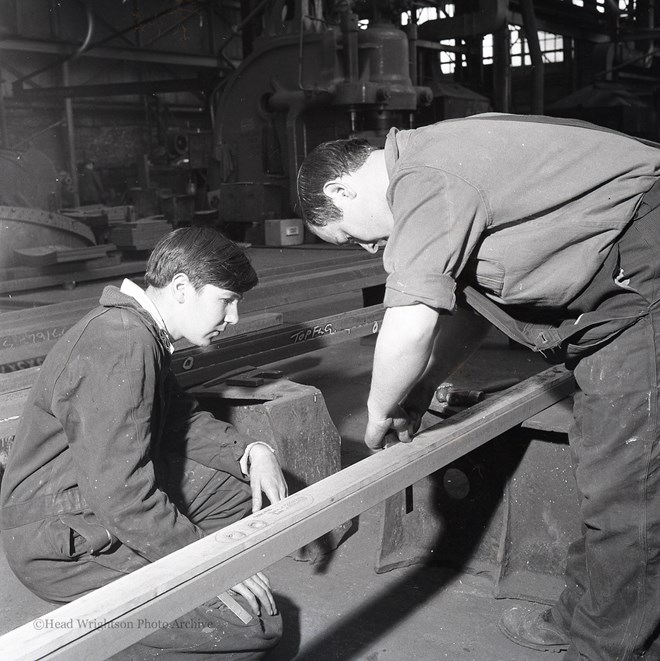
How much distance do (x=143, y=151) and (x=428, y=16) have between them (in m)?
5.84

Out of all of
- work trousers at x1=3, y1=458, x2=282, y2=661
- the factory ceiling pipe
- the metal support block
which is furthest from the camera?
the factory ceiling pipe

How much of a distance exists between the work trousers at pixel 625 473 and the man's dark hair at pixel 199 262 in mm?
736

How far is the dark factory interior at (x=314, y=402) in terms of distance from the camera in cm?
122

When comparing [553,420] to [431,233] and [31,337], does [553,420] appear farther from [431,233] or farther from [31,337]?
[31,337]

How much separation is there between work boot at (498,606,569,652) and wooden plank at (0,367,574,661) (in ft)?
1.73

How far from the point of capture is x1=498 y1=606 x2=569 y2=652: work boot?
1.77 meters

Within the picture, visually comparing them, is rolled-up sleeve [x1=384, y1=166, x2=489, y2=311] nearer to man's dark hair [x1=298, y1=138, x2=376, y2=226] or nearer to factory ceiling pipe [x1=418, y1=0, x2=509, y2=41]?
man's dark hair [x1=298, y1=138, x2=376, y2=226]

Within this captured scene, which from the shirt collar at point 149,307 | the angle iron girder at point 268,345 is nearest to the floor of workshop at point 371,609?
the angle iron girder at point 268,345

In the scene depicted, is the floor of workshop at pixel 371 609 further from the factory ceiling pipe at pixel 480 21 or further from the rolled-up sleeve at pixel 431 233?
the factory ceiling pipe at pixel 480 21

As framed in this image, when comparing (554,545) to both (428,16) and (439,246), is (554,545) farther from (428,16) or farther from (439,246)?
(428,16)

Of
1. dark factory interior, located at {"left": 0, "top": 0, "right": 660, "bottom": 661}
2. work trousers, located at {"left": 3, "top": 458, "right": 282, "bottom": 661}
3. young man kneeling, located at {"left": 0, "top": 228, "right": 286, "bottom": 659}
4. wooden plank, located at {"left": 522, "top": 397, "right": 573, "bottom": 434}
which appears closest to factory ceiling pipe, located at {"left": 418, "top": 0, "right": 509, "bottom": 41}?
dark factory interior, located at {"left": 0, "top": 0, "right": 660, "bottom": 661}

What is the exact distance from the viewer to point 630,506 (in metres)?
1.49

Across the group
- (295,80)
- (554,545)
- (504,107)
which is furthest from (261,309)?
(504,107)

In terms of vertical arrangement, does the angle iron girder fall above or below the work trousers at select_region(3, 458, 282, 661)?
above
